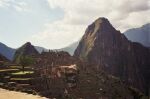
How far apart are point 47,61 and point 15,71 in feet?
104

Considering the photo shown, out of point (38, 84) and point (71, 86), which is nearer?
point (38, 84)

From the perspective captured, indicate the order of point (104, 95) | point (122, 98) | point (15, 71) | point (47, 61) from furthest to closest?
point (47, 61)
point (122, 98)
point (104, 95)
point (15, 71)

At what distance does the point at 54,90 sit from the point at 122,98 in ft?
107

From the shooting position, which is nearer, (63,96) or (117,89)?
(63,96)

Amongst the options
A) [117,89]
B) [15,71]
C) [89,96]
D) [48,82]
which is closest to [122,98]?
[117,89]

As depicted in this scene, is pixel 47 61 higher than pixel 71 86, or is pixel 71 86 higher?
pixel 47 61

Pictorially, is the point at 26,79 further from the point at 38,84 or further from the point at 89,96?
the point at 89,96

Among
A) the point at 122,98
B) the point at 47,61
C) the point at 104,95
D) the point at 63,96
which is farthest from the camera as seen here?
the point at 47,61

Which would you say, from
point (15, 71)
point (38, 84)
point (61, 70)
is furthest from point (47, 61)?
point (38, 84)

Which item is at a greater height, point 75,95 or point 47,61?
point 47,61

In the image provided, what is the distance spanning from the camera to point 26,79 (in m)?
88.3

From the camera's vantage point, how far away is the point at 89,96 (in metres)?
101

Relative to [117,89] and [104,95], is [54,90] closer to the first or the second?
[104,95]

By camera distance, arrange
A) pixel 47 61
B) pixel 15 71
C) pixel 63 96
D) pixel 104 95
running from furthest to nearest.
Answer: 1. pixel 47 61
2. pixel 104 95
3. pixel 15 71
4. pixel 63 96
